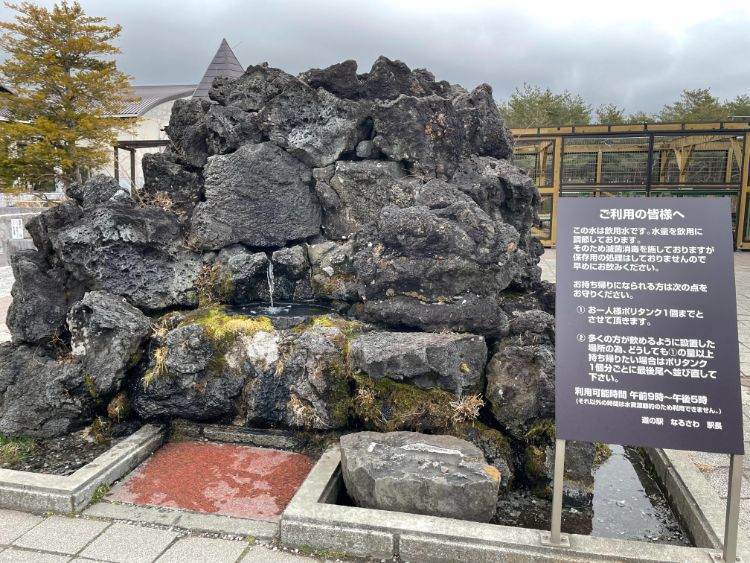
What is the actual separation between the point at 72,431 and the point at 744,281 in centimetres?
1754

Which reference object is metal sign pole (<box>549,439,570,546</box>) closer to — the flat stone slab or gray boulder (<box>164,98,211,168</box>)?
the flat stone slab

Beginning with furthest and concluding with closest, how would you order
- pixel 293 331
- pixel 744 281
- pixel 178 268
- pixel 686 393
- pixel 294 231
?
pixel 744 281, pixel 294 231, pixel 178 268, pixel 293 331, pixel 686 393

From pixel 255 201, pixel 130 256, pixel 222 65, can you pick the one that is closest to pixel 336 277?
pixel 255 201

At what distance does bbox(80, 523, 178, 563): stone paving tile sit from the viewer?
12.5 ft

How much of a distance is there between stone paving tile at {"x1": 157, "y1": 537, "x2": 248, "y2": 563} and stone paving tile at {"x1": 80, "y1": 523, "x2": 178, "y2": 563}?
0.29 feet

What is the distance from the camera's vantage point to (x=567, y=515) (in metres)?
4.62

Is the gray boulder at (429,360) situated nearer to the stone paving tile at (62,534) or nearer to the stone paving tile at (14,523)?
the stone paving tile at (62,534)

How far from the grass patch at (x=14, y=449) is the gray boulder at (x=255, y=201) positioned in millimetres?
2897

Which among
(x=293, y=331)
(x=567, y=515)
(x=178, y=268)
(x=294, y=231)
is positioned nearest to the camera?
(x=567, y=515)

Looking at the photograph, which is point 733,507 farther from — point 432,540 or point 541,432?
point 432,540

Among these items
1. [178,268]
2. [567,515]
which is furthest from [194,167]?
[567,515]

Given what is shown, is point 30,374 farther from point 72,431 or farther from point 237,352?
point 237,352

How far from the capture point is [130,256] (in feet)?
21.3

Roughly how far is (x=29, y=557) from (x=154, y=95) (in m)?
47.1
